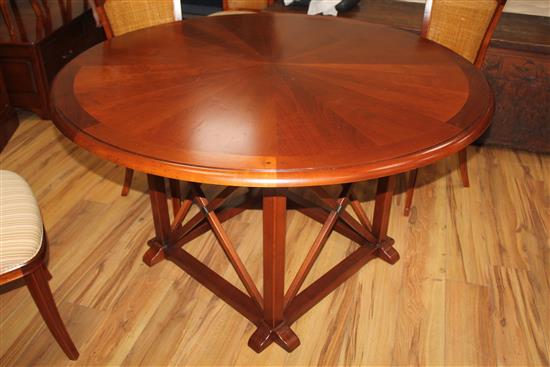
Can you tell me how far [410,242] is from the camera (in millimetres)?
2242

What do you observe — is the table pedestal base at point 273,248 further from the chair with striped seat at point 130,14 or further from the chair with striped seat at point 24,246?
the chair with striped seat at point 24,246

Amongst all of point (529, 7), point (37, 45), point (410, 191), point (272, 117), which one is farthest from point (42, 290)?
point (529, 7)

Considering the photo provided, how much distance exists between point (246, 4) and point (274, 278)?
2055 millimetres

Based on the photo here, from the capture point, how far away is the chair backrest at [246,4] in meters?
3.13

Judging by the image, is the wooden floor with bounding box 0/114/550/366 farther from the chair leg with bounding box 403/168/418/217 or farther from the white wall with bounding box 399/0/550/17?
the white wall with bounding box 399/0/550/17

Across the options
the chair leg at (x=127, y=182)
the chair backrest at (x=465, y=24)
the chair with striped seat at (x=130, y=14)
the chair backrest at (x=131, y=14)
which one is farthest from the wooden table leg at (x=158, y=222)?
the chair backrest at (x=465, y=24)

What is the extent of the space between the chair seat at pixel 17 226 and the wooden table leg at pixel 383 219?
118 centimetres

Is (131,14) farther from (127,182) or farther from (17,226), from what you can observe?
(17,226)

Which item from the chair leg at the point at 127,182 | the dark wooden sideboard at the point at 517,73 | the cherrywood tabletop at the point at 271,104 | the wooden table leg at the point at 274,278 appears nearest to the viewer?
the cherrywood tabletop at the point at 271,104

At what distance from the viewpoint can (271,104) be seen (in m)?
1.46

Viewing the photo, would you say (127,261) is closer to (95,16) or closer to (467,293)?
(467,293)

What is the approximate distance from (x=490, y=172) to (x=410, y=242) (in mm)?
801

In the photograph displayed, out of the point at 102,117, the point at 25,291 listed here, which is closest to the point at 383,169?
the point at 102,117

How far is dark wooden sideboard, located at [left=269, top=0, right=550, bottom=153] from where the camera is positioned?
2592mm
